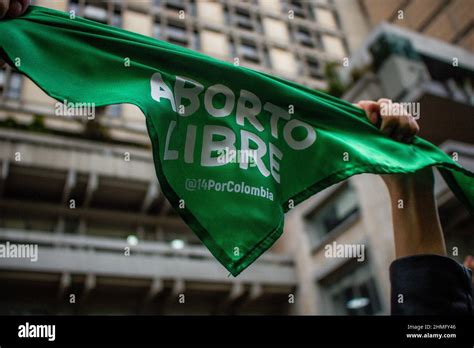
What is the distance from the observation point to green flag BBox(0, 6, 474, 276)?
1.28 meters

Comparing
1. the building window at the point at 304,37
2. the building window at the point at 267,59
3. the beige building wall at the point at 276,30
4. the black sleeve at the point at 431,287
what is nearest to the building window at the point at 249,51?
the building window at the point at 267,59

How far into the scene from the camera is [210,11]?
23.3 m

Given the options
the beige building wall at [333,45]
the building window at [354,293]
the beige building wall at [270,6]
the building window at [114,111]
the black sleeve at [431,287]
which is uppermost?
the beige building wall at [270,6]

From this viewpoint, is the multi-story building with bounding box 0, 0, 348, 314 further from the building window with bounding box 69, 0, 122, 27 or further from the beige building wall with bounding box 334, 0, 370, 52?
the beige building wall with bounding box 334, 0, 370, 52

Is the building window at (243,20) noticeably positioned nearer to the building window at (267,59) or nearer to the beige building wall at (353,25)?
the building window at (267,59)

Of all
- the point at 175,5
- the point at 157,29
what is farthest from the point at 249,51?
the point at 157,29

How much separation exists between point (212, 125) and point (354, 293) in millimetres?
12741

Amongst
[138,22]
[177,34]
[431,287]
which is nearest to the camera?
[431,287]

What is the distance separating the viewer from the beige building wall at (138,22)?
2028cm

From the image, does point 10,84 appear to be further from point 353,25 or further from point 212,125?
point 353,25

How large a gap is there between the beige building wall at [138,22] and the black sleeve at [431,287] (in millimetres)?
20536

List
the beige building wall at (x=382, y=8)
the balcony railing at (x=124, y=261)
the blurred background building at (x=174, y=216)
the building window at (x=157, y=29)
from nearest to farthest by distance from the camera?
the blurred background building at (x=174, y=216), the balcony railing at (x=124, y=261), the beige building wall at (x=382, y=8), the building window at (x=157, y=29)

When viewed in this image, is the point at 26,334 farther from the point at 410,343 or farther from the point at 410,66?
the point at 410,66

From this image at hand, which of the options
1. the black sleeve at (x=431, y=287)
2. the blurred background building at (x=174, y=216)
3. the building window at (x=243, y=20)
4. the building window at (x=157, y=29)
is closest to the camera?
the black sleeve at (x=431, y=287)
